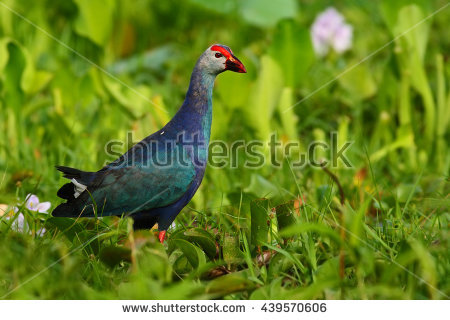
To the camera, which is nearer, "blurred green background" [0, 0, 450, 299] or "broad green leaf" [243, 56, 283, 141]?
"blurred green background" [0, 0, 450, 299]

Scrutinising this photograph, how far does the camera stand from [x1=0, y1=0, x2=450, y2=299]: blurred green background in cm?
229

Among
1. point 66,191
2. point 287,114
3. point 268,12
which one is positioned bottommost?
point 66,191

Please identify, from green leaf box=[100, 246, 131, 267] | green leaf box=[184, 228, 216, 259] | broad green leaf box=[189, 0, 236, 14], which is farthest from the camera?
broad green leaf box=[189, 0, 236, 14]

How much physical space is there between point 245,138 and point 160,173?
5.17 feet

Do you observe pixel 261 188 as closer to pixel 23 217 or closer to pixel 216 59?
pixel 216 59

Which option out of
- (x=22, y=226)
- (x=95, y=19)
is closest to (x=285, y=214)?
(x=22, y=226)

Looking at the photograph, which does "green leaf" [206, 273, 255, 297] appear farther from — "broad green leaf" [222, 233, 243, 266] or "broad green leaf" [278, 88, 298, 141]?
"broad green leaf" [278, 88, 298, 141]

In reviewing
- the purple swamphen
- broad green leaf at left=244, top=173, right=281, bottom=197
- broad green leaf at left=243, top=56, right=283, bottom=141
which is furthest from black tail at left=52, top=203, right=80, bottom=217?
broad green leaf at left=243, top=56, right=283, bottom=141

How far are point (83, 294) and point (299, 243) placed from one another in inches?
35.2

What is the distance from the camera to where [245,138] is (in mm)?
4230

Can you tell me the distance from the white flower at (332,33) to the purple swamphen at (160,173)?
2.38 m

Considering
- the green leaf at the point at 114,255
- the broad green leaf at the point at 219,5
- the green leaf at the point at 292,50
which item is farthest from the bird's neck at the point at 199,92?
the broad green leaf at the point at 219,5

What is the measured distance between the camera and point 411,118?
416 centimetres

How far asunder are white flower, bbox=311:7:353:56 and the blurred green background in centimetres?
13
